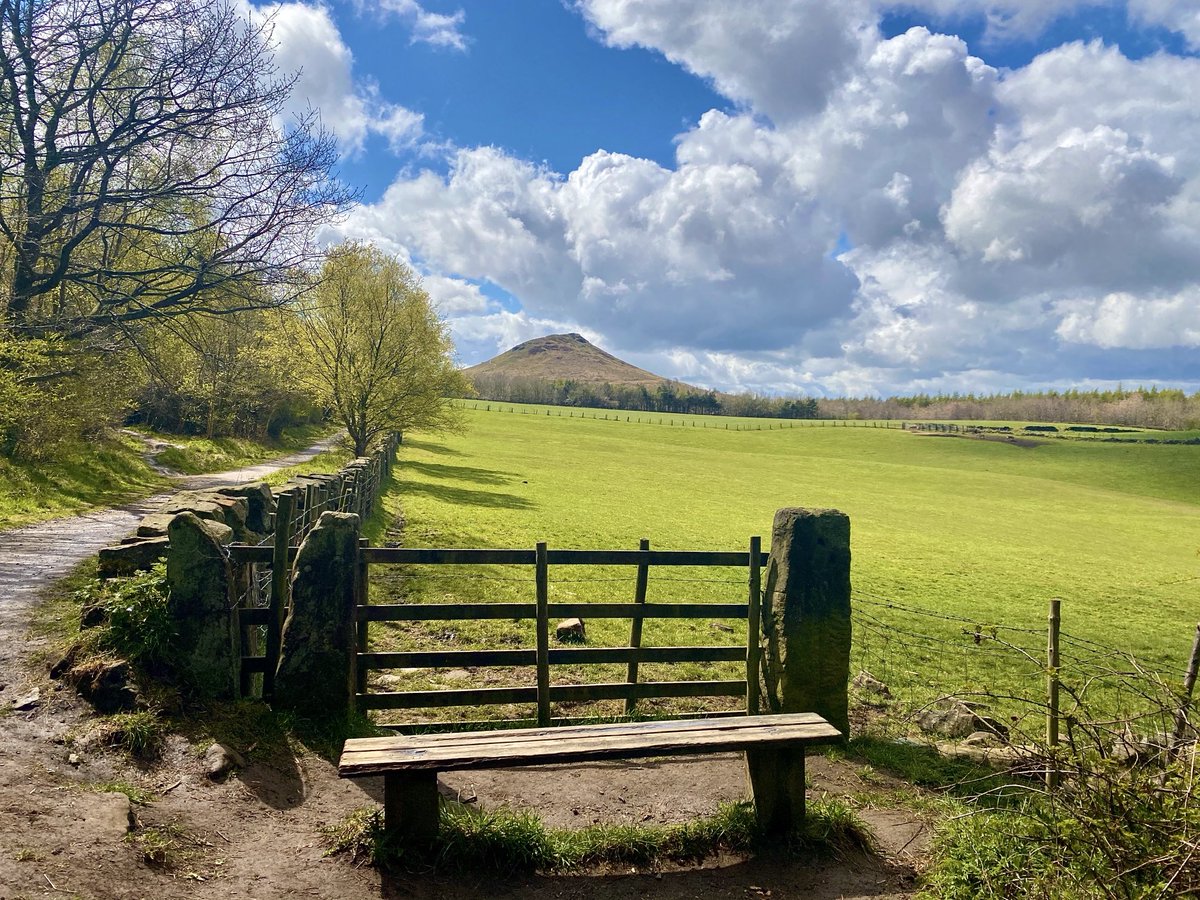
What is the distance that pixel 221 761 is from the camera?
531 cm

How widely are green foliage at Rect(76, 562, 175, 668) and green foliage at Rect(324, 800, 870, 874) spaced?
2.38m

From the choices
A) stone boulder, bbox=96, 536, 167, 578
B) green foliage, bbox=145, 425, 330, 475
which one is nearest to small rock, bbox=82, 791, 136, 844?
stone boulder, bbox=96, 536, 167, 578

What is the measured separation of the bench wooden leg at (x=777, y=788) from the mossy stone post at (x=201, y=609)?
4.53m

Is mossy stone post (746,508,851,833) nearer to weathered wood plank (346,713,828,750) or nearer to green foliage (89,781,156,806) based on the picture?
weathered wood plank (346,713,828,750)

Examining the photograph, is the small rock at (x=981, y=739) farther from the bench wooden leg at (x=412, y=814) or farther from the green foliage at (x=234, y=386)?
the green foliage at (x=234, y=386)

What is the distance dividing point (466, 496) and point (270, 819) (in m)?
22.9

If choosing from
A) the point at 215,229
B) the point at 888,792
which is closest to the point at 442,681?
the point at 888,792

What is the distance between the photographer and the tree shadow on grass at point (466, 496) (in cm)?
2585

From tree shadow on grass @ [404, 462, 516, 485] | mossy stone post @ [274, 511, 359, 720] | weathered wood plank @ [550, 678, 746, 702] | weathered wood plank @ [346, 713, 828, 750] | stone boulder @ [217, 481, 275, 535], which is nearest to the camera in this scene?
weathered wood plank @ [346, 713, 828, 750]

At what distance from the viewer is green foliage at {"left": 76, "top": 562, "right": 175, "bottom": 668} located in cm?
591

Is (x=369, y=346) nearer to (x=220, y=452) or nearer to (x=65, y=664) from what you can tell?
(x=220, y=452)

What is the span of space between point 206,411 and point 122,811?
117ft

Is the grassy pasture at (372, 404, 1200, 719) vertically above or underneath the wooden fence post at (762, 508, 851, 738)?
underneath

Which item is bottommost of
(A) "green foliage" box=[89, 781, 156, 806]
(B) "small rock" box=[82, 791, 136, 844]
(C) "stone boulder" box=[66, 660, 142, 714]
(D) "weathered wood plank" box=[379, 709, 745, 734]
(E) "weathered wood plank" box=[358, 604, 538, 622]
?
(D) "weathered wood plank" box=[379, 709, 745, 734]
